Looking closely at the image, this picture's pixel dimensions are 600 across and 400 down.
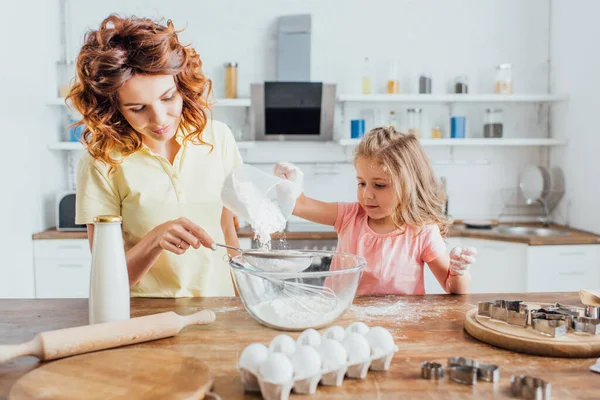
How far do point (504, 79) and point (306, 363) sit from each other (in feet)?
11.0

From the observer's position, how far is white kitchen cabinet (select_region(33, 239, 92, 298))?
10.8 ft

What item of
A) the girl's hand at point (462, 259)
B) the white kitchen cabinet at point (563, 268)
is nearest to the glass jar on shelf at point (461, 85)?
the white kitchen cabinet at point (563, 268)

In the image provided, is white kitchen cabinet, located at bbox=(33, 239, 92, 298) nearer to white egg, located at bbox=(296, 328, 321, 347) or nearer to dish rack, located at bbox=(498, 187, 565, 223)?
white egg, located at bbox=(296, 328, 321, 347)

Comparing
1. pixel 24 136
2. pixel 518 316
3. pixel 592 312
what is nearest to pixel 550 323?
pixel 518 316

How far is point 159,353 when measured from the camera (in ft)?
3.30

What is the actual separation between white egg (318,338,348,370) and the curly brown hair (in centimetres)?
84

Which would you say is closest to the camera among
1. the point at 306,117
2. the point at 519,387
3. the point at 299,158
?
the point at 519,387

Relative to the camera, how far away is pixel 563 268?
3.17m

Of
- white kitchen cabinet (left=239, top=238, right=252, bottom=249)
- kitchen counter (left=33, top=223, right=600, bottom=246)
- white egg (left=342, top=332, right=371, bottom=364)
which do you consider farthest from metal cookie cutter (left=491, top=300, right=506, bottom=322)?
white kitchen cabinet (left=239, top=238, right=252, bottom=249)

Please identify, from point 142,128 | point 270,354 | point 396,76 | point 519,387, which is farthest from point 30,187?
point 519,387

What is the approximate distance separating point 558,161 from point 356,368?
341 centimetres

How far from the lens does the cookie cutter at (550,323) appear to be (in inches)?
42.7

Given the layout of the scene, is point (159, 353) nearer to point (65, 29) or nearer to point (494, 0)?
point (65, 29)

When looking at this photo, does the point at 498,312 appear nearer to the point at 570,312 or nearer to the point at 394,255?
the point at 570,312
